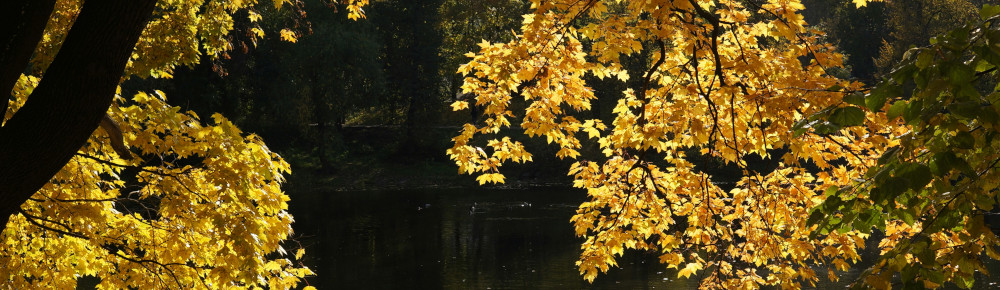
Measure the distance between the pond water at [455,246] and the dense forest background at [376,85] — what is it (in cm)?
532

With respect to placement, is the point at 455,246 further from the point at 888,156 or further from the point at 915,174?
the point at 915,174

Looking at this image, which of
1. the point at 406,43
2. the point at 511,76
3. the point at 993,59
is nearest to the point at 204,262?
the point at 511,76

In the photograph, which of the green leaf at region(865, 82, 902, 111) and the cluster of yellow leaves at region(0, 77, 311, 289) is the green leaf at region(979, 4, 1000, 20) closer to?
the green leaf at region(865, 82, 902, 111)

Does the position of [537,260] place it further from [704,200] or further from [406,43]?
[406,43]

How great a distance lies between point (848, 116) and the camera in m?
3.39

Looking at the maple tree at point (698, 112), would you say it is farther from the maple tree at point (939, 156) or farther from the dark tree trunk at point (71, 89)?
the dark tree trunk at point (71, 89)

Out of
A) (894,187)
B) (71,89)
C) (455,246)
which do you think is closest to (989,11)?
(894,187)

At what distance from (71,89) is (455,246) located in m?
18.6

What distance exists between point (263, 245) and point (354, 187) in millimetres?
30054

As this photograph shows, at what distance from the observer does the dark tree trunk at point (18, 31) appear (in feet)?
11.4

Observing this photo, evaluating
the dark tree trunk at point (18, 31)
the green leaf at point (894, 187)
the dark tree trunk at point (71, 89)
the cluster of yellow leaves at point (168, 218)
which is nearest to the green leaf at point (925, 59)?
the green leaf at point (894, 187)

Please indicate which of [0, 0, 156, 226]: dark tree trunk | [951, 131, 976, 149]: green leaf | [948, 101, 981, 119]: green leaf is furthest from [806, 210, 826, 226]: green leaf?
[0, 0, 156, 226]: dark tree trunk

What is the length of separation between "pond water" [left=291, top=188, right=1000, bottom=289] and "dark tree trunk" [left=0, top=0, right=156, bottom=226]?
555 inches

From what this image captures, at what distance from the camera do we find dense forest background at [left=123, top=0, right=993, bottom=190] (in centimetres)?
3544
